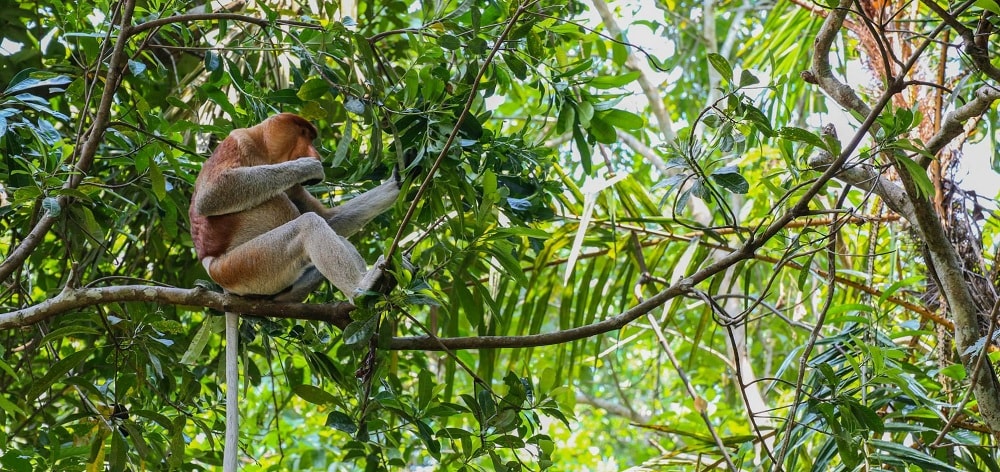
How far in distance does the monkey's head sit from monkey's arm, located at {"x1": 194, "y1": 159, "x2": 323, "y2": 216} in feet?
0.40

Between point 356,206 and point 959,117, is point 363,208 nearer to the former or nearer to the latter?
point 356,206

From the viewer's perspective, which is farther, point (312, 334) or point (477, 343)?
point (312, 334)

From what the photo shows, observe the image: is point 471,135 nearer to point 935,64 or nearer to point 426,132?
point 426,132

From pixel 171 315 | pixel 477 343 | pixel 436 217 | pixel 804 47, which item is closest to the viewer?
pixel 477 343

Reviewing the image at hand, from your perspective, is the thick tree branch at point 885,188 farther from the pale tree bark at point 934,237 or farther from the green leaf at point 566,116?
the green leaf at point 566,116

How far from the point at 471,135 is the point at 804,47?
2286 mm

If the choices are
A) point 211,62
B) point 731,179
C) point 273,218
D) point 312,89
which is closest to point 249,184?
point 273,218

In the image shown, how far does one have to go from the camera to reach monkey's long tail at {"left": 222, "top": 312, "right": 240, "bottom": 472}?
7.28ft

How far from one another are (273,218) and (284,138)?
0.28 metres

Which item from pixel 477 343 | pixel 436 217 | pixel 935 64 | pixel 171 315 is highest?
pixel 935 64

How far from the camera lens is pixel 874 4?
9.86ft

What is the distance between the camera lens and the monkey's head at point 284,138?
10.1ft

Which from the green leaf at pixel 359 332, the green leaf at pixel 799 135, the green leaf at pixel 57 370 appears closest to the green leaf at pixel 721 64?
the green leaf at pixel 799 135

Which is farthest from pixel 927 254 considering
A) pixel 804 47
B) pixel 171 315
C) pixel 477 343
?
pixel 171 315
